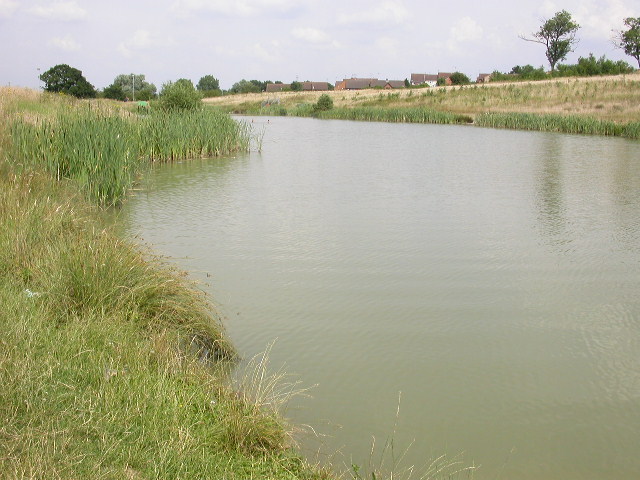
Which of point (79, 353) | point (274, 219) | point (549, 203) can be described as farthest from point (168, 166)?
point (79, 353)

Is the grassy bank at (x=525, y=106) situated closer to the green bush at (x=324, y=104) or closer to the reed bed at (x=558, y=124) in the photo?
the reed bed at (x=558, y=124)

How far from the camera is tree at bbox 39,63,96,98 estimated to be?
131 feet

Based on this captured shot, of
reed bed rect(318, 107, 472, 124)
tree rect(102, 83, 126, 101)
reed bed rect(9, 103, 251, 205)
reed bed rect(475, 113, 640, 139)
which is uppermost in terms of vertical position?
tree rect(102, 83, 126, 101)

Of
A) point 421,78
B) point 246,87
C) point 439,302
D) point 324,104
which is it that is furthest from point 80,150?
point 421,78

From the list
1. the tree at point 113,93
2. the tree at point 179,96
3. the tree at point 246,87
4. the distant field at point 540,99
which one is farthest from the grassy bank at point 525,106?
the tree at point 246,87

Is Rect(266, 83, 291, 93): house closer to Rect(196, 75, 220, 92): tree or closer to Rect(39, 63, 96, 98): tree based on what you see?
Rect(196, 75, 220, 92): tree

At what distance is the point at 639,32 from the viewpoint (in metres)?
62.7

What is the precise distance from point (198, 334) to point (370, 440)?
146 cm

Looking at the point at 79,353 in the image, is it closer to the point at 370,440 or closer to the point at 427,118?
the point at 370,440

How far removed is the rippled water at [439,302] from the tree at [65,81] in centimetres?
2993

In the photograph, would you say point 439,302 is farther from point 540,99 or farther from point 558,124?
point 540,99

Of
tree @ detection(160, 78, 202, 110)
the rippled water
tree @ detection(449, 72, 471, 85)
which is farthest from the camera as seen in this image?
tree @ detection(449, 72, 471, 85)

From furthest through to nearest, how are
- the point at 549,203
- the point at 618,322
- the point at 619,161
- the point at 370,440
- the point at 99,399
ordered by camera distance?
the point at 619,161 → the point at 549,203 → the point at 618,322 → the point at 370,440 → the point at 99,399

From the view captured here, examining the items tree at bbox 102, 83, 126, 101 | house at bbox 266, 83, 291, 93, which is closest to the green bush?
tree at bbox 102, 83, 126, 101
